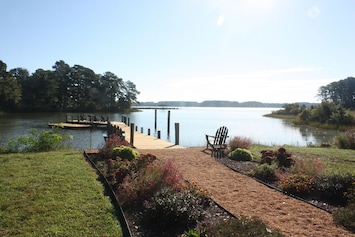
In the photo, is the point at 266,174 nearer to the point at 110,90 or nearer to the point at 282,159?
the point at 282,159

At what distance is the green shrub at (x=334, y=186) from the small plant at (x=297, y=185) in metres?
0.18

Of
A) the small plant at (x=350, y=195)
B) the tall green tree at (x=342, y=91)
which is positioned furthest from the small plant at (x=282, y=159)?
the tall green tree at (x=342, y=91)

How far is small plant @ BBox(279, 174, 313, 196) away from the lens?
5.48m

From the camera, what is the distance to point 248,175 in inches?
283

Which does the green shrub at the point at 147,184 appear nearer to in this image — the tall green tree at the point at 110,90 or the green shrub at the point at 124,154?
the green shrub at the point at 124,154

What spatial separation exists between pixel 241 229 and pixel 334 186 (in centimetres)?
301

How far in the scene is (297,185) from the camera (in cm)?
555

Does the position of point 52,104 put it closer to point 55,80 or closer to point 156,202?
point 55,80

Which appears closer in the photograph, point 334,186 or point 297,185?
point 334,186

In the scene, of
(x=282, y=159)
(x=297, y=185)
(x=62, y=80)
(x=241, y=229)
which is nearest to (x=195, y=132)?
(x=282, y=159)

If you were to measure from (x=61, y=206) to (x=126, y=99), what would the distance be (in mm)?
69452

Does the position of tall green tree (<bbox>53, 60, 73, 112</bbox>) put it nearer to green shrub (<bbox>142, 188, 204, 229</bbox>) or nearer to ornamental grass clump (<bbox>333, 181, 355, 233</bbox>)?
green shrub (<bbox>142, 188, 204, 229</bbox>)

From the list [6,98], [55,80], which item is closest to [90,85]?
[55,80]

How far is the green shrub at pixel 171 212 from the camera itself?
157 inches
